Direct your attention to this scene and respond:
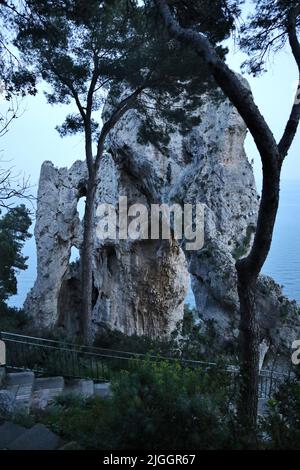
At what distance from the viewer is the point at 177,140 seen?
1966 centimetres

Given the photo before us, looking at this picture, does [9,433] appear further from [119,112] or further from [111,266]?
[111,266]

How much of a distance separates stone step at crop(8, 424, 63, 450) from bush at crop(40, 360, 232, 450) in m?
0.30

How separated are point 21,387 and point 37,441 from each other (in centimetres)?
353

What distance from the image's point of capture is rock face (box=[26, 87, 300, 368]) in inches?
607

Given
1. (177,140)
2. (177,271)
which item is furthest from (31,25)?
(177,271)

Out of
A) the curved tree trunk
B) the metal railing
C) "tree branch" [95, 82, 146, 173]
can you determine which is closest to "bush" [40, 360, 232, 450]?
the curved tree trunk

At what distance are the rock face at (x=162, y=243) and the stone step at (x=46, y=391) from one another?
26.1 feet

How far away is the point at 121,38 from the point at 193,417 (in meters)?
12.0

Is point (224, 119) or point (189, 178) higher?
point (224, 119)

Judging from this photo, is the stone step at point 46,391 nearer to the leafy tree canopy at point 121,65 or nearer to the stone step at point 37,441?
the stone step at point 37,441

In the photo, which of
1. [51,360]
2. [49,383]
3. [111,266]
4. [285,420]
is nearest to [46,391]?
[49,383]

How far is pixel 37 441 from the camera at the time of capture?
4.00 meters

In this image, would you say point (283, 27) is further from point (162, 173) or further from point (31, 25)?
point (162, 173)

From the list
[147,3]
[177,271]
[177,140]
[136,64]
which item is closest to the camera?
[147,3]
